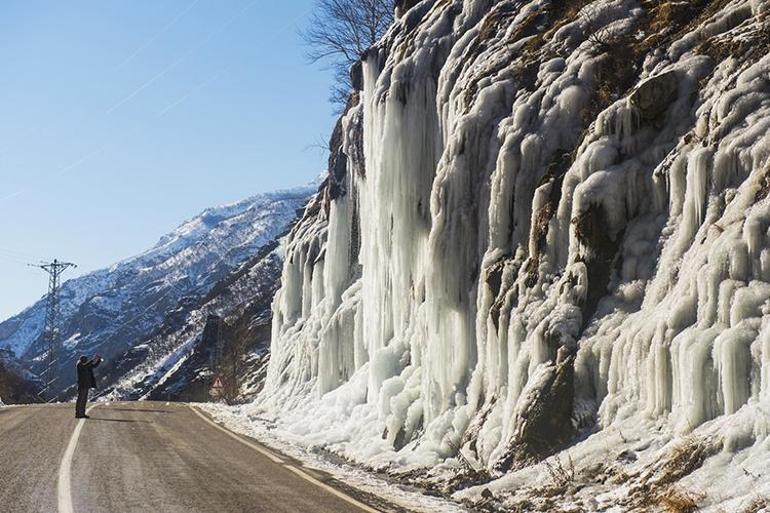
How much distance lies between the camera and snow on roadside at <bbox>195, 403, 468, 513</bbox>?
10.5m

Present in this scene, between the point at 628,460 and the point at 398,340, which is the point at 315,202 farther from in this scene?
the point at 628,460

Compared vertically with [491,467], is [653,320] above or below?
above

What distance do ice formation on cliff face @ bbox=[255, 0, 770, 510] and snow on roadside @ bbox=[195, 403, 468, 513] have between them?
80 centimetres

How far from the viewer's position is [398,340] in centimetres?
1938

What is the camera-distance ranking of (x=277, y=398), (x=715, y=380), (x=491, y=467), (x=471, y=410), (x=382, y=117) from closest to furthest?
(x=715, y=380), (x=491, y=467), (x=471, y=410), (x=382, y=117), (x=277, y=398)

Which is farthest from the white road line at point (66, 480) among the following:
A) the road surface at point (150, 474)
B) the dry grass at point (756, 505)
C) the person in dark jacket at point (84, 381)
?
the dry grass at point (756, 505)

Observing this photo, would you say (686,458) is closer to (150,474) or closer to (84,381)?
(150,474)

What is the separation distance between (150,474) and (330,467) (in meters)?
3.39

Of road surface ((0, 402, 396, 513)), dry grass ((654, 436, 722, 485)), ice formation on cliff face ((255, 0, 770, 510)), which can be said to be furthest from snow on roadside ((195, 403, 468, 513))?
dry grass ((654, 436, 722, 485))

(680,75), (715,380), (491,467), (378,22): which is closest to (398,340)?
(491,467)

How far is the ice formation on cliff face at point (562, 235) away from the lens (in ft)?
32.3

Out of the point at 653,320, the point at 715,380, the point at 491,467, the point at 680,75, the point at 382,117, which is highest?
the point at 382,117

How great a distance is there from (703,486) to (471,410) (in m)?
6.23

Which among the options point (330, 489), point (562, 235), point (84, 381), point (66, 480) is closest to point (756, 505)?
point (330, 489)
